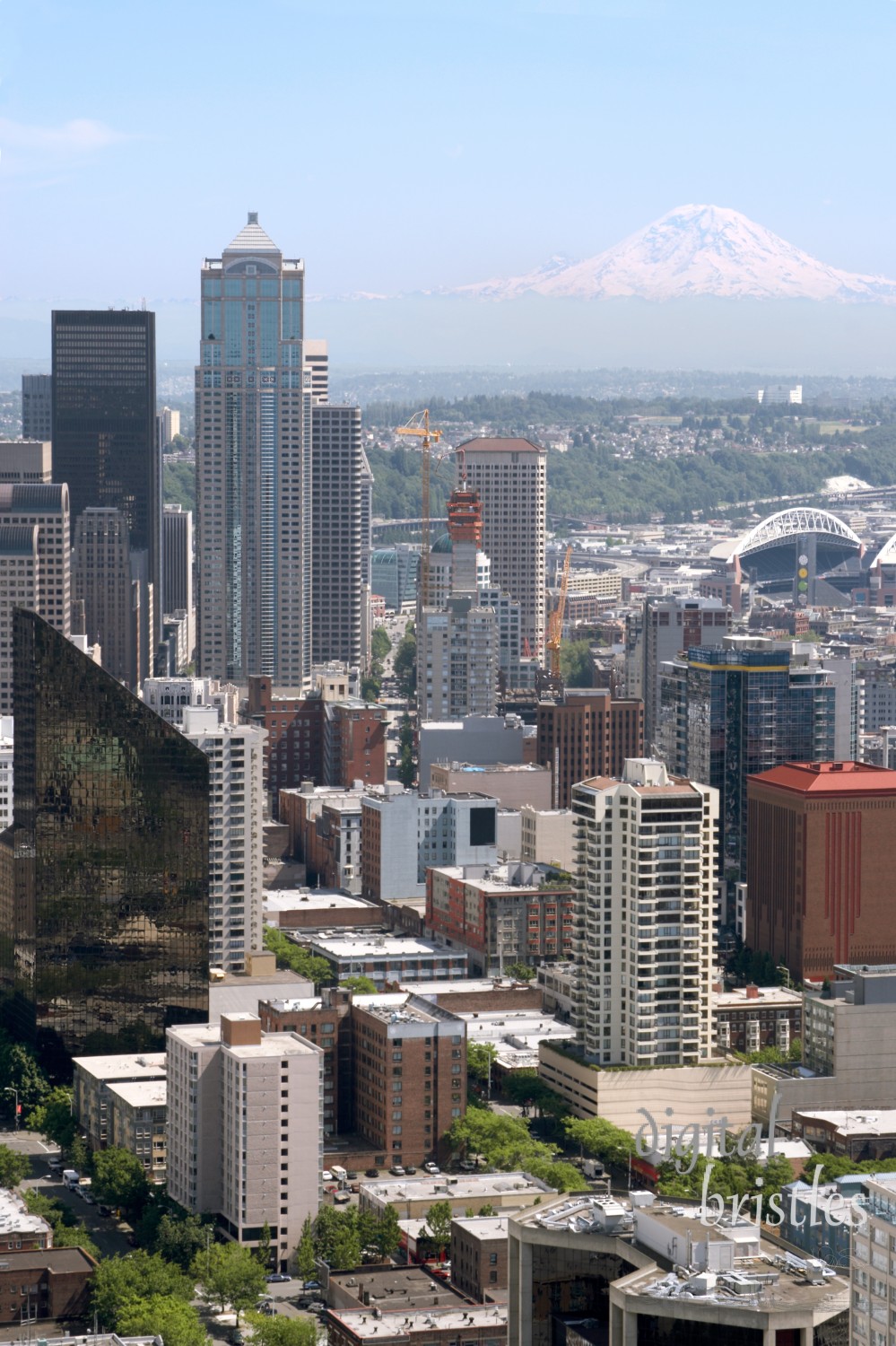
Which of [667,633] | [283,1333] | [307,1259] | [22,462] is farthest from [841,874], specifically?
[22,462]

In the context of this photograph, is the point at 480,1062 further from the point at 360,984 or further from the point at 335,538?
the point at 335,538

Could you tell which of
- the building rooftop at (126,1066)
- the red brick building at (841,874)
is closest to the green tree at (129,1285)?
the building rooftop at (126,1066)

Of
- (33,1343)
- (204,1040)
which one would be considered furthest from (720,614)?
(33,1343)

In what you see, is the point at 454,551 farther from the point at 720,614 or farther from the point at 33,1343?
the point at 33,1343

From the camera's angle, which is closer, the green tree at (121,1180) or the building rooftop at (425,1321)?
the building rooftop at (425,1321)

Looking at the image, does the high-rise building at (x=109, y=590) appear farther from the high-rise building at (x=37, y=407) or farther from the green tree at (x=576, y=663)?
the high-rise building at (x=37, y=407)

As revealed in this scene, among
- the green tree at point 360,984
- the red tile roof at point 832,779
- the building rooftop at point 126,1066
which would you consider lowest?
the green tree at point 360,984

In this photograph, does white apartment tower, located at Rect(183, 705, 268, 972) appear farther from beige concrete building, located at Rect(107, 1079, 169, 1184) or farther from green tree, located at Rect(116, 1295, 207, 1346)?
green tree, located at Rect(116, 1295, 207, 1346)

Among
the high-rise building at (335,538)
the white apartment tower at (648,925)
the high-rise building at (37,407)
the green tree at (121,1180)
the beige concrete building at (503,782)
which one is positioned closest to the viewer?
the green tree at (121,1180)
